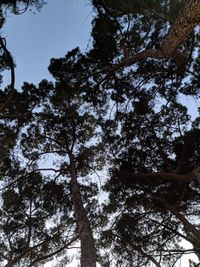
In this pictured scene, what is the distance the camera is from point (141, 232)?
760 cm

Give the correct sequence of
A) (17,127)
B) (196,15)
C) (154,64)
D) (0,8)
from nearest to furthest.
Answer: (196,15), (0,8), (154,64), (17,127)

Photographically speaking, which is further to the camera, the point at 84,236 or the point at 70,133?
the point at 70,133

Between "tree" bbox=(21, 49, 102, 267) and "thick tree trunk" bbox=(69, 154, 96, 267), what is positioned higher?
"tree" bbox=(21, 49, 102, 267)

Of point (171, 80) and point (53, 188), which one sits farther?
point (53, 188)

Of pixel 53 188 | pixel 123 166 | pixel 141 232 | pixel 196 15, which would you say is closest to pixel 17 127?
pixel 53 188

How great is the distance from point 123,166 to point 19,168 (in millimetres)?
2922

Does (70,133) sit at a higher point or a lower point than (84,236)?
higher

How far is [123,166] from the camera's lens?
7129mm

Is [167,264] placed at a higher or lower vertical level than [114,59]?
lower

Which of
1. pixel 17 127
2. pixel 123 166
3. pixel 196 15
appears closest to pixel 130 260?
pixel 123 166

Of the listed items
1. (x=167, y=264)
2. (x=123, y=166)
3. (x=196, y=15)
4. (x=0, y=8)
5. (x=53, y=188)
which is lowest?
(x=167, y=264)

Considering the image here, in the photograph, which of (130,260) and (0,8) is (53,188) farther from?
(0,8)

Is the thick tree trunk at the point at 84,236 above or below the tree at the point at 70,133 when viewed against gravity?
below

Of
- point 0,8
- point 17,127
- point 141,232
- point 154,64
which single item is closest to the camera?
point 0,8
